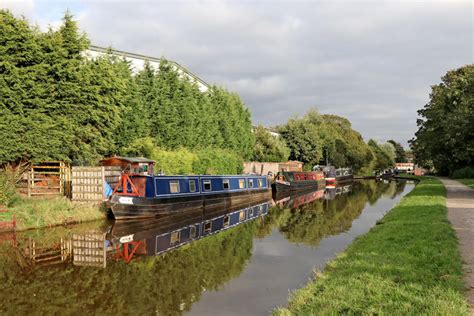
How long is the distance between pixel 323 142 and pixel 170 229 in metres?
43.7

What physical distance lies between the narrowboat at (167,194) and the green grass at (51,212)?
3.18 ft

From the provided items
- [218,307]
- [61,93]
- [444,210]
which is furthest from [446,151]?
[218,307]

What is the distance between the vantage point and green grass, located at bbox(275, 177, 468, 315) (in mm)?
5480

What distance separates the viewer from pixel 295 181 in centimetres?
3459

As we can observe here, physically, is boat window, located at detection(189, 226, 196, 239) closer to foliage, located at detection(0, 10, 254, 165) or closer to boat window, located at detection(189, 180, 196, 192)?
boat window, located at detection(189, 180, 196, 192)

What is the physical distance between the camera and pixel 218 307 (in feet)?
24.4

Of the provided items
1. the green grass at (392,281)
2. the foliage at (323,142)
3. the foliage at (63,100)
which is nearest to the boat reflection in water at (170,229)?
the foliage at (63,100)

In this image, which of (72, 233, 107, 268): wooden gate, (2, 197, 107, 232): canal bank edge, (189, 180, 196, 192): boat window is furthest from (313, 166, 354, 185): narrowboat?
(72, 233, 107, 268): wooden gate

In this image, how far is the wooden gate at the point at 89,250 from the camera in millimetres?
10516

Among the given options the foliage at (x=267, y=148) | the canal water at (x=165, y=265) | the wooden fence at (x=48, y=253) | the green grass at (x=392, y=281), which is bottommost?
the canal water at (x=165, y=265)

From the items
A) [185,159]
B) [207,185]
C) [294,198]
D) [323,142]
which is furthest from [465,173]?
[207,185]

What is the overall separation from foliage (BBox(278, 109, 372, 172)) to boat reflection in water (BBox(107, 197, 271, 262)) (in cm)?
2913

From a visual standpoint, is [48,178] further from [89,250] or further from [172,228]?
[89,250]

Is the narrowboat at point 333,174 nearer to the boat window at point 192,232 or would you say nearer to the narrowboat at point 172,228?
the narrowboat at point 172,228
